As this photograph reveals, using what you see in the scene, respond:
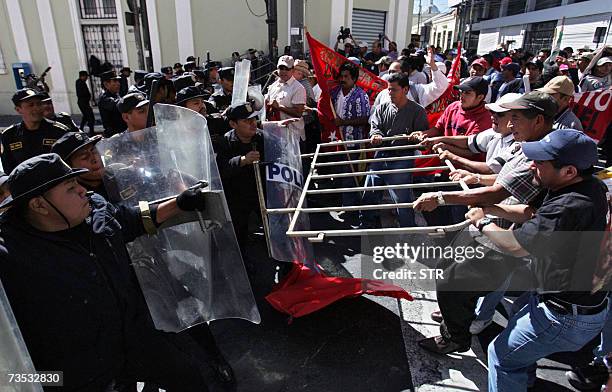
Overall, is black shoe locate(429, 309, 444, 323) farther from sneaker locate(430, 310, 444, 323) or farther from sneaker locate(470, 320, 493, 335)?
sneaker locate(470, 320, 493, 335)

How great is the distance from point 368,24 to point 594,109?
14452 mm

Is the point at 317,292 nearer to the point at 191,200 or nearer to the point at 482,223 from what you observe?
the point at 482,223

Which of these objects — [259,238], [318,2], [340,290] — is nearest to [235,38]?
[318,2]

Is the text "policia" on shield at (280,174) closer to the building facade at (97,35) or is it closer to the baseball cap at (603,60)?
the baseball cap at (603,60)

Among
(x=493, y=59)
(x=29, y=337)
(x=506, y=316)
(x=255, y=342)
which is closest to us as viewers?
(x=29, y=337)

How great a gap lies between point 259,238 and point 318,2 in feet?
46.2

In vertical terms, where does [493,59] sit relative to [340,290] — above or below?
above

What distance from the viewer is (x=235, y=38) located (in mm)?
15391

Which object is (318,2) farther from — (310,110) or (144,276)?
(144,276)

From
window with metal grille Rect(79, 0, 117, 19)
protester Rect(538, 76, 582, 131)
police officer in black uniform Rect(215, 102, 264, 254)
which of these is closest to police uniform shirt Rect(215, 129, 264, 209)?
police officer in black uniform Rect(215, 102, 264, 254)

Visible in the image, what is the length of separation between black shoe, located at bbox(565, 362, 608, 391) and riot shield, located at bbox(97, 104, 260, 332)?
7.56 ft

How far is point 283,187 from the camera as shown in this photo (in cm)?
321

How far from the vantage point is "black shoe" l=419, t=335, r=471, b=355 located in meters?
2.94
